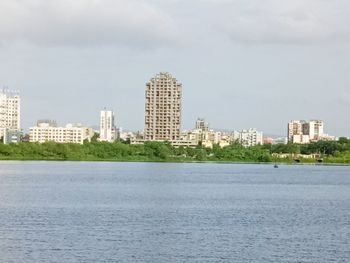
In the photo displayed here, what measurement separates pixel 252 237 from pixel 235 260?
6709 mm

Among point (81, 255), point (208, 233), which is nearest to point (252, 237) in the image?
point (208, 233)

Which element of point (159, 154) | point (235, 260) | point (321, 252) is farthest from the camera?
point (159, 154)

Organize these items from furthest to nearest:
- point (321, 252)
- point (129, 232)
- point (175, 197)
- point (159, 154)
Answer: point (159, 154)
point (175, 197)
point (129, 232)
point (321, 252)

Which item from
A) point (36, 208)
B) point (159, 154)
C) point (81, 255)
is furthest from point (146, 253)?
point (159, 154)

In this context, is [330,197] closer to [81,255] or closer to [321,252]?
[321,252]

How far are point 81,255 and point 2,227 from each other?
9.81 m

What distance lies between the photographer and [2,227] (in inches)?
1670

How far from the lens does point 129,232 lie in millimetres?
41188

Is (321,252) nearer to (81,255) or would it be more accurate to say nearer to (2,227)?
(81,255)

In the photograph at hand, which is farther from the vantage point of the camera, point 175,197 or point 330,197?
point 330,197

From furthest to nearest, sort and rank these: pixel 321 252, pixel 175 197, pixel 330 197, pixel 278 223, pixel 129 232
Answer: pixel 330 197
pixel 175 197
pixel 278 223
pixel 129 232
pixel 321 252

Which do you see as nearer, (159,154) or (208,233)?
(208,233)

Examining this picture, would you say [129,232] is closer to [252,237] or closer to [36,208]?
[252,237]

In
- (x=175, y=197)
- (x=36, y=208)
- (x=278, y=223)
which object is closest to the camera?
(x=278, y=223)
